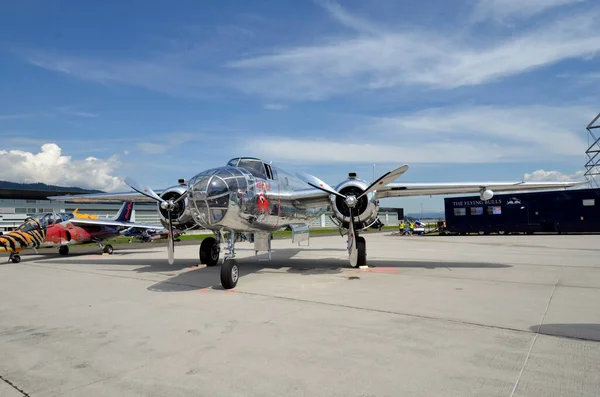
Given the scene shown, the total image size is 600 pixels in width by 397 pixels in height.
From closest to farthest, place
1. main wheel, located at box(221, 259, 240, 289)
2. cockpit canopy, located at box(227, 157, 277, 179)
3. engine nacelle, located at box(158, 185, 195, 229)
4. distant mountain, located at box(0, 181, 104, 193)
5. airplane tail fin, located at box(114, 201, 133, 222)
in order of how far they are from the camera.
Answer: main wheel, located at box(221, 259, 240, 289) → cockpit canopy, located at box(227, 157, 277, 179) → engine nacelle, located at box(158, 185, 195, 229) → airplane tail fin, located at box(114, 201, 133, 222) → distant mountain, located at box(0, 181, 104, 193)

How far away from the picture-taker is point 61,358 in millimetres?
5219

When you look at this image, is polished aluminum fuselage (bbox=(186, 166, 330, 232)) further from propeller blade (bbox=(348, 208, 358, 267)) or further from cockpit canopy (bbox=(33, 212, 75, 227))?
cockpit canopy (bbox=(33, 212, 75, 227))

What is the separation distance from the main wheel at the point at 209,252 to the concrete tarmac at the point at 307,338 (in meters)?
4.09

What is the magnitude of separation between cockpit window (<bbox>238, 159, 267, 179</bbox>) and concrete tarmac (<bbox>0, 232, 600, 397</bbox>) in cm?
343

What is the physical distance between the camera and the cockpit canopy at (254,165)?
12359 mm

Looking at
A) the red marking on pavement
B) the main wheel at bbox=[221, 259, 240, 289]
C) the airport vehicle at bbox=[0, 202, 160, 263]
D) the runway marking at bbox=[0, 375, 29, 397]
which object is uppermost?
the airport vehicle at bbox=[0, 202, 160, 263]

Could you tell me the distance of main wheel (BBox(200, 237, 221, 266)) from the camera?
1558 centimetres

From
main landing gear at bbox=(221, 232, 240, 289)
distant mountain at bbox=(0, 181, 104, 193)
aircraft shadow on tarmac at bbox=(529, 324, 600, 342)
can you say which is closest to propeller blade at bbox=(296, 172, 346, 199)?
main landing gear at bbox=(221, 232, 240, 289)

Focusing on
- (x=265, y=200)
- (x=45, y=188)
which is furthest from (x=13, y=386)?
(x=45, y=188)

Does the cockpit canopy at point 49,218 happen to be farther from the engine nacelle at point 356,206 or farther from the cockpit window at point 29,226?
the engine nacelle at point 356,206

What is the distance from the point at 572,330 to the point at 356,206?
790 cm

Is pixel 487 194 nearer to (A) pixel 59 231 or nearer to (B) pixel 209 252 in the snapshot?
(B) pixel 209 252

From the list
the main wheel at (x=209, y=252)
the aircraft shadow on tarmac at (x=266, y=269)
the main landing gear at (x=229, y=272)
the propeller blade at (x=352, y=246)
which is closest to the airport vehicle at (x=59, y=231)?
the aircraft shadow on tarmac at (x=266, y=269)

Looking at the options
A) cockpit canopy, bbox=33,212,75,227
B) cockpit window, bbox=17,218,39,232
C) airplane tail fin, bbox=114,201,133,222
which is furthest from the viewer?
airplane tail fin, bbox=114,201,133,222
